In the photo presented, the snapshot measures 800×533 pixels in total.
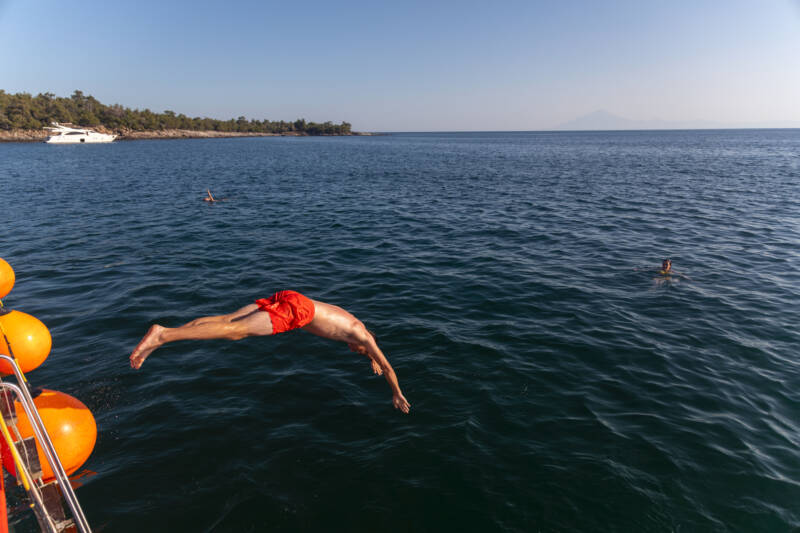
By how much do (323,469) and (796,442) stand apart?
872cm

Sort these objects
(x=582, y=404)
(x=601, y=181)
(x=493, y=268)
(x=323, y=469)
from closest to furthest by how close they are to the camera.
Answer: (x=323, y=469)
(x=582, y=404)
(x=493, y=268)
(x=601, y=181)

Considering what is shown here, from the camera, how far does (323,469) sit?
258 inches

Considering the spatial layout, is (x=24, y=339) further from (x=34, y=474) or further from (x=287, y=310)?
(x=287, y=310)

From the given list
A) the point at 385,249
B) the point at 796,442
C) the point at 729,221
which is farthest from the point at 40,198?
the point at 729,221

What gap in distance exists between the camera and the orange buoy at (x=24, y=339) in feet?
19.4

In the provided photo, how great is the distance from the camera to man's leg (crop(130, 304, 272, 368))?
Result: 5234mm

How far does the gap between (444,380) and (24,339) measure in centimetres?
774

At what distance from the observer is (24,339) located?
6.09 m

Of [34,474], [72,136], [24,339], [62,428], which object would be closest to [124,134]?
[72,136]

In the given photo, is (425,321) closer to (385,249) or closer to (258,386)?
(258,386)

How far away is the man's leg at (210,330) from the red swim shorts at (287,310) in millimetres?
96

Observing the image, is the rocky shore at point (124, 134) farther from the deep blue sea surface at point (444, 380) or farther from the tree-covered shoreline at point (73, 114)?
the deep blue sea surface at point (444, 380)

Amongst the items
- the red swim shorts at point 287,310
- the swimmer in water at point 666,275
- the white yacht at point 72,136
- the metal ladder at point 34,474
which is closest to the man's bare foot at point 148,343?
the metal ladder at point 34,474

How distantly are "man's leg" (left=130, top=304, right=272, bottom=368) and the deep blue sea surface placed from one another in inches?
102
